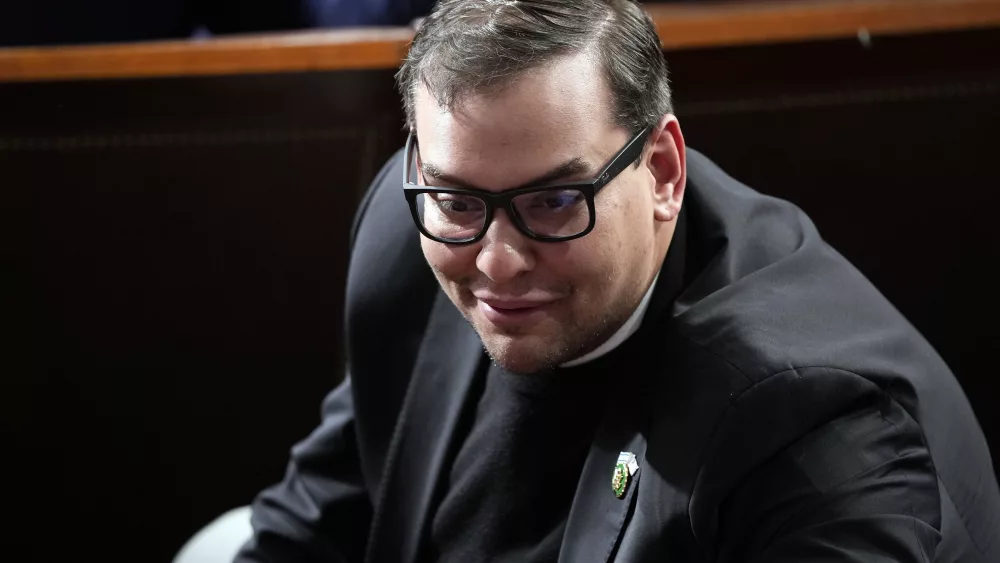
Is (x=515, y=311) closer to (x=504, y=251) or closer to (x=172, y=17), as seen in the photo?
(x=504, y=251)

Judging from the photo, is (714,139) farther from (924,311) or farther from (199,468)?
(199,468)

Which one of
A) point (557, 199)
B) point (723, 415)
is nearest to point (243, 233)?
point (557, 199)

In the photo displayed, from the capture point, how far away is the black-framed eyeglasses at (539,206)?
3.67 ft

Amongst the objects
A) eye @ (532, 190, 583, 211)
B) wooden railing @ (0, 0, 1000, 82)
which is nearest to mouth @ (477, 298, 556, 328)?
eye @ (532, 190, 583, 211)

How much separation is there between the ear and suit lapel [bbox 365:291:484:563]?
0.32 meters

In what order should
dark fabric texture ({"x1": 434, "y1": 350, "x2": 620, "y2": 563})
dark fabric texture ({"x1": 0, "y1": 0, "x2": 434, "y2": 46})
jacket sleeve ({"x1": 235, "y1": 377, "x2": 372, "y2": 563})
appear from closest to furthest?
dark fabric texture ({"x1": 434, "y1": 350, "x2": 620, "y2": 563}), jacket sleeve ({"x1": 235, "y1": 377, "x2": 372, "y2": 563}), dark fabric texture ({"x1": 0, "y1": 0, "x2": 434, "y2": 46})

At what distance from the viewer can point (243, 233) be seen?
2064 millimetres

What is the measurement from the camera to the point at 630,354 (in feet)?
4.16

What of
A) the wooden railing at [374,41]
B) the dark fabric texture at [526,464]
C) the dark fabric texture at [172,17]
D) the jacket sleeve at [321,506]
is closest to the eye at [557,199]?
the dark fabric texture at [526,464]

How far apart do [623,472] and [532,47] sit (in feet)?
1.44

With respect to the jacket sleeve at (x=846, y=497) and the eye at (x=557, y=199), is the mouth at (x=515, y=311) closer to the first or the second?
the eye at (x=557, y=199)

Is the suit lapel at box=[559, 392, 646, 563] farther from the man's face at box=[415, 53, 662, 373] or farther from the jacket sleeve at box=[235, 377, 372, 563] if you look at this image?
the jacket sleeve at box=[235, 377, 372, 563]

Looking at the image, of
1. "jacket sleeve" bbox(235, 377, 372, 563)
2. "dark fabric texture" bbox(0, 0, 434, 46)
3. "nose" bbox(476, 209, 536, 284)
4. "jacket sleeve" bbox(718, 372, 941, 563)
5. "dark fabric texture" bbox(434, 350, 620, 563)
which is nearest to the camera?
"jacket sleeve" bbox(718, 372, 941, 563)

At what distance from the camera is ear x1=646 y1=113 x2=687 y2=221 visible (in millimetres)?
1203
